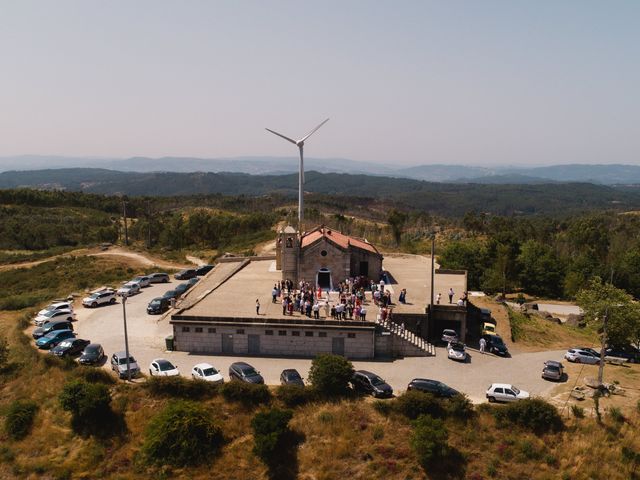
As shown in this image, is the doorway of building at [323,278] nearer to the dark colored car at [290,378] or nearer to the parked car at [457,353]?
the parked car at [457,353]

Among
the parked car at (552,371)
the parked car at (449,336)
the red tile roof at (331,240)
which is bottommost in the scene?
the parked car at (552,371)

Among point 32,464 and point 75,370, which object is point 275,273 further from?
point 32,464

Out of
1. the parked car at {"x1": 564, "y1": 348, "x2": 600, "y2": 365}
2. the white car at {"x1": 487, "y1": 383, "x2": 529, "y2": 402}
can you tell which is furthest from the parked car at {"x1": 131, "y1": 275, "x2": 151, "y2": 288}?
the parked car at {"x1": 564, "y1": 348, "x2": 600, "y2": 365}

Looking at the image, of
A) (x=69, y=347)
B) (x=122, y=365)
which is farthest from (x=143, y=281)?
(x=122, y=365)

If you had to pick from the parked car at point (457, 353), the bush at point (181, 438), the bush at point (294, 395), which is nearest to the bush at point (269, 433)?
the bush at point (294, 395)

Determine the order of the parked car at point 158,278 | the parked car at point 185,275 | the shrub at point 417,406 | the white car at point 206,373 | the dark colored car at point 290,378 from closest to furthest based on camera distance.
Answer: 1. the shrub at point 417,406
2. the dark colored car at point 290,378
3. the white car at point 206,373
4. the parked car at point 158,278
5. the parked car at point 185,275

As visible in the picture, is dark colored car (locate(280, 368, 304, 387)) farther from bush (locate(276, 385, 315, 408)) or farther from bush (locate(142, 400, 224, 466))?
bush (locate(142, 400, 224, 466))
